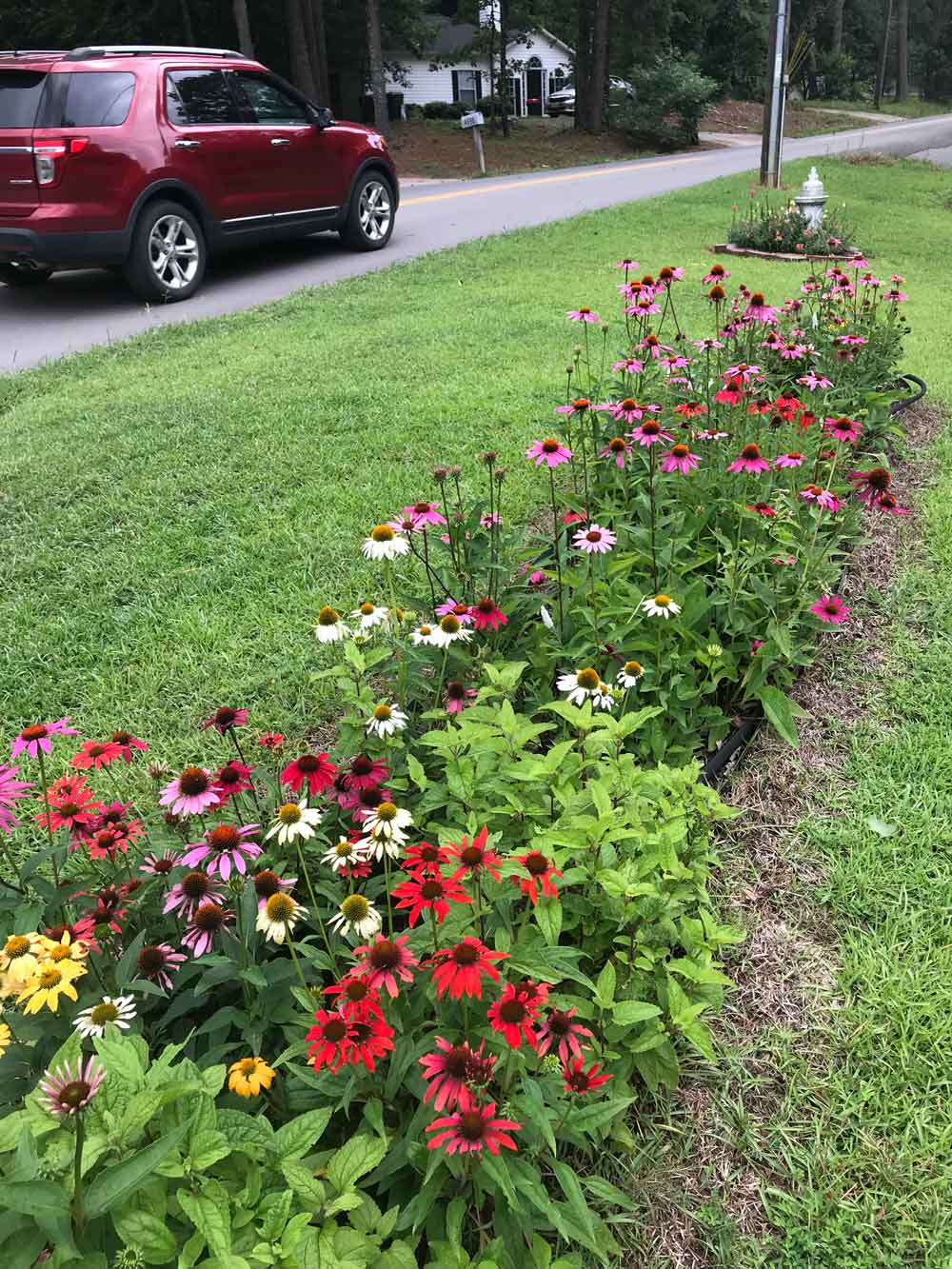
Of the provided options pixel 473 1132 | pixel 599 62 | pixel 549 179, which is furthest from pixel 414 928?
pixel 599 62

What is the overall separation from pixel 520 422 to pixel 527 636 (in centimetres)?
245

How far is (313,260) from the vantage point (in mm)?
9477

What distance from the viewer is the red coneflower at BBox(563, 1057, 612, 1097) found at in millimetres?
1457

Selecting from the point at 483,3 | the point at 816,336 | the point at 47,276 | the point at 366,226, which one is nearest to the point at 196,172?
the point at 47,276

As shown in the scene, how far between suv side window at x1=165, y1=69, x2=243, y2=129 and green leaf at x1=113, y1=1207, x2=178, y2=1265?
318 inches

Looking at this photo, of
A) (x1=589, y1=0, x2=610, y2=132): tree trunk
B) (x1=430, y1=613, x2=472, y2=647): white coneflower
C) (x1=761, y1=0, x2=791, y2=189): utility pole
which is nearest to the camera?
(x1=430, y1=613, x2=472, y2=647): white coneflower

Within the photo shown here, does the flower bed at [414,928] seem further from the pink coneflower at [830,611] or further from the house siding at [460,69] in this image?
the house siding at [460,69]

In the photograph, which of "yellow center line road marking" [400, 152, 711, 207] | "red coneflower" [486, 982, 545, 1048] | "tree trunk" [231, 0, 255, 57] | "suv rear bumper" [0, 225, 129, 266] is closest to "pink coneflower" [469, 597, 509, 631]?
"red coneflower" [486, 982, 545, 1048]

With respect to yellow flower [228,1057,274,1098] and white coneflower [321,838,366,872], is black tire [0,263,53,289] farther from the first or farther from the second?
yellow flower [228,1057,274,1098]

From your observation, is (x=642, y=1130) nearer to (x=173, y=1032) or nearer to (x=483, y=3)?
(x=173, y=1032)

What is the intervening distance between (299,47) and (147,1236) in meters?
24.7

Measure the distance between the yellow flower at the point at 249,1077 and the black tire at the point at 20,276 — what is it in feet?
27.5

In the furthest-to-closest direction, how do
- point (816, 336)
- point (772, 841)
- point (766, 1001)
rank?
point (816, 336), point (772, 841), point (766, 1001)

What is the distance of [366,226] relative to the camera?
978cm
